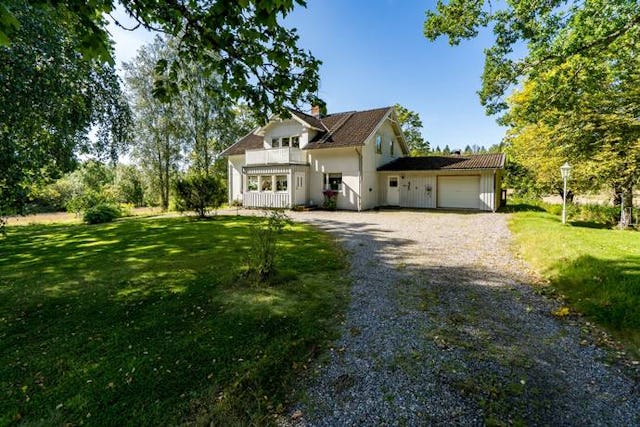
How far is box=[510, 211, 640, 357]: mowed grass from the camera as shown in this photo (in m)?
4.36

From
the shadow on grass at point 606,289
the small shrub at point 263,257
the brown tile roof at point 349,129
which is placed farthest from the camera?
the brown tile roof at point 349,129

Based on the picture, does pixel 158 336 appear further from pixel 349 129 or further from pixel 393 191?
pixel 393 191

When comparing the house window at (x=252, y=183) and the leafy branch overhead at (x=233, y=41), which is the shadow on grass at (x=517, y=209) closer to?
the house window at (x=252, y=183)

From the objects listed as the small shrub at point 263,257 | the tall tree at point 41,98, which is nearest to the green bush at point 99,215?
the tall tree at point 41,98

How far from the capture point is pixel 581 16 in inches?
275

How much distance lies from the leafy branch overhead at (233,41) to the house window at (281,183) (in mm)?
15896

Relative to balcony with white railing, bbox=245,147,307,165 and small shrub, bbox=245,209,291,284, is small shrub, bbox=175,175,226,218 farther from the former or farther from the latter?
small shrub, bbox=245,209,291,284

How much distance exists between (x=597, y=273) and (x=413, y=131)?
35.7 metres

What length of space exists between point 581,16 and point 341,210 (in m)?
14.0

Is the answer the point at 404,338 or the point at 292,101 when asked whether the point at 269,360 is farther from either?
the point at 292,101

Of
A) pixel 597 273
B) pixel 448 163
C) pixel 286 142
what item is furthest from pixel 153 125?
pixel 597 273

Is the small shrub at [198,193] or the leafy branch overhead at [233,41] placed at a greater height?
the leafy branch overhead at [233,41]

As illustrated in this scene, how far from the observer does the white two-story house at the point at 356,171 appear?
18.9 m

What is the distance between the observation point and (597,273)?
5.77 m
